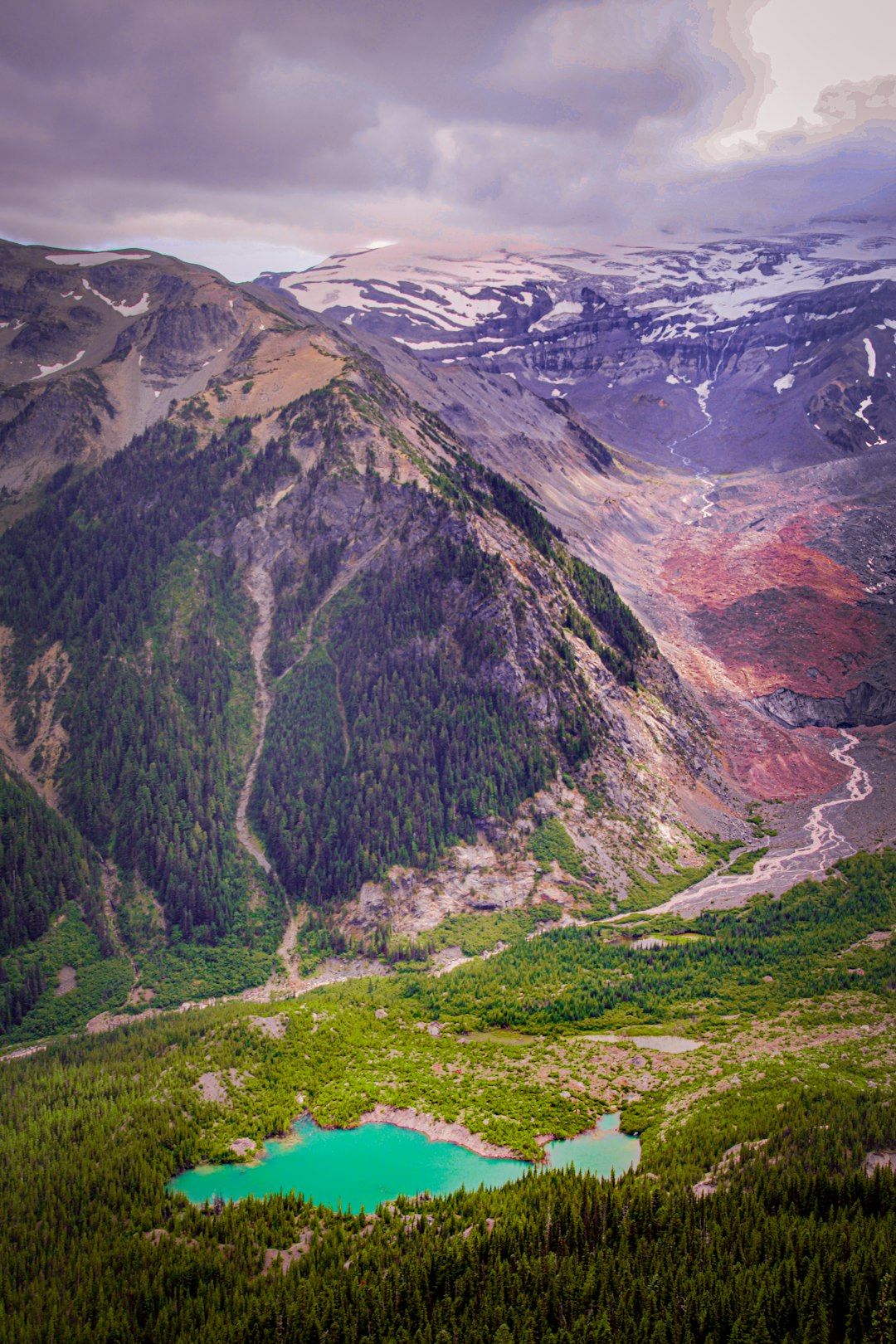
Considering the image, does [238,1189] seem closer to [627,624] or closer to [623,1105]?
[623,1105]

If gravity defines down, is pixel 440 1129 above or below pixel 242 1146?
below

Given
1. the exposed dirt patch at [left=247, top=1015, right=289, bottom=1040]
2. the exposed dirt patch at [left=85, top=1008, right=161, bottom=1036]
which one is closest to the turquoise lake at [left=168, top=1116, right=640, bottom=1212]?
the exposed dirt patch at [left=247, top=1015, right=289, bottom=1040]

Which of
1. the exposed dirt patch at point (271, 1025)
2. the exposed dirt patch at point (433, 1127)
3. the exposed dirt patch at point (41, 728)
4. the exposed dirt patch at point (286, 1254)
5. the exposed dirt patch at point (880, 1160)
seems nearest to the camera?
the exposed dirt patch at point (880, 1160)

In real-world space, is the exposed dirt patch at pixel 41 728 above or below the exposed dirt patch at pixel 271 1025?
above

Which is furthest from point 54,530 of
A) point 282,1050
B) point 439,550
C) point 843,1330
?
point 843,1330

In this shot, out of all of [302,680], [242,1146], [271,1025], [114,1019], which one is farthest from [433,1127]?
[302,680]

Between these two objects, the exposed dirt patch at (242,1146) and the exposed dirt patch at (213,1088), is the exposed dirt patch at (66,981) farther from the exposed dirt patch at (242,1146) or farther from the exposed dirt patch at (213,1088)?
the exposed dirt patch at (242,1146)

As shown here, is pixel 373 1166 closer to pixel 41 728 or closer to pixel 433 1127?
pixel 433 1127

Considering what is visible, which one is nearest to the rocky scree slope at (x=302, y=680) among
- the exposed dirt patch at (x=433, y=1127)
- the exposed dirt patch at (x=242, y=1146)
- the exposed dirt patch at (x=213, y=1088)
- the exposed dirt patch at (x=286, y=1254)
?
the exposed dirt patch at (x=213, y=1088)

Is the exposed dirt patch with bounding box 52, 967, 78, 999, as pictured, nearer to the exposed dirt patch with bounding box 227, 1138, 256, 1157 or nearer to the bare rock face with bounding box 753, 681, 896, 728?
the exposed dirt patch with bounding box 227, 1138, 256, 1157

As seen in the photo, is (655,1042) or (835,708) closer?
(655,1042)
